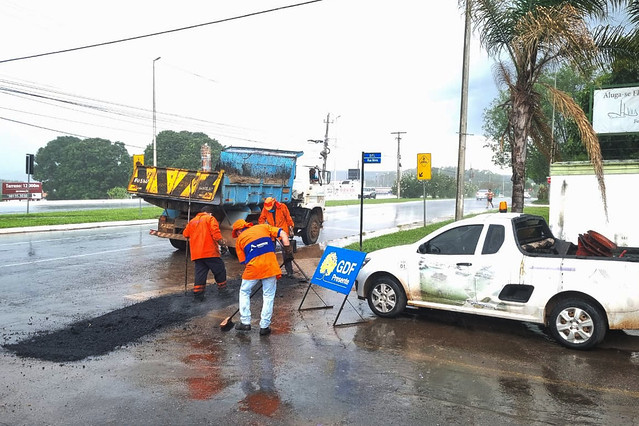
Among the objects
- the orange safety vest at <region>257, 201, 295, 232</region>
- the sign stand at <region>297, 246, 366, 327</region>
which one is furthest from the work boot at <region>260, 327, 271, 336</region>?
the orange safety vest at <region>257, 201, 295, 232</region>

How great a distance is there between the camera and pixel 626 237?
12.9m

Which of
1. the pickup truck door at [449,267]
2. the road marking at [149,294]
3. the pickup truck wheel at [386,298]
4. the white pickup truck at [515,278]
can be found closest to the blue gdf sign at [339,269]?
the white pickup truck at [515,278]

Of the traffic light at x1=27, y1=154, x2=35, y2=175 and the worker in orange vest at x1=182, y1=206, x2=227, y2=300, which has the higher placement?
the traffic light at x1=27, y1=154, x2=35, y2=175

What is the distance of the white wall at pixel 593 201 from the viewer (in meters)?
12.7

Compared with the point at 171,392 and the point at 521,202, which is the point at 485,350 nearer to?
the point at 171,392

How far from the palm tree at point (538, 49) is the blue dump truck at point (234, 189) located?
21.0 feet

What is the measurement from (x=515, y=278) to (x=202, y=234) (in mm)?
4764

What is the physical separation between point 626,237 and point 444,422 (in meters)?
11.4

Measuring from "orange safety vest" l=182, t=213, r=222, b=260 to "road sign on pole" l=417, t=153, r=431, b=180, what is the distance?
10962mm

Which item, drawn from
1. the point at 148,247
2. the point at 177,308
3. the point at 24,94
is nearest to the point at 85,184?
the point at 24,94

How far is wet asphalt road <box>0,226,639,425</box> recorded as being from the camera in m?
4.24

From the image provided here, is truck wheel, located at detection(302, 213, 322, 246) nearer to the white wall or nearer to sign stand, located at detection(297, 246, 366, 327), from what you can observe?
the white wall

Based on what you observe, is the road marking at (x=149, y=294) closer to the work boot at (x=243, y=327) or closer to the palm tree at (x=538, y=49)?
the work boot at (x=243, y=327)

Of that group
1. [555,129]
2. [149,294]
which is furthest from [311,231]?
[555,129]
